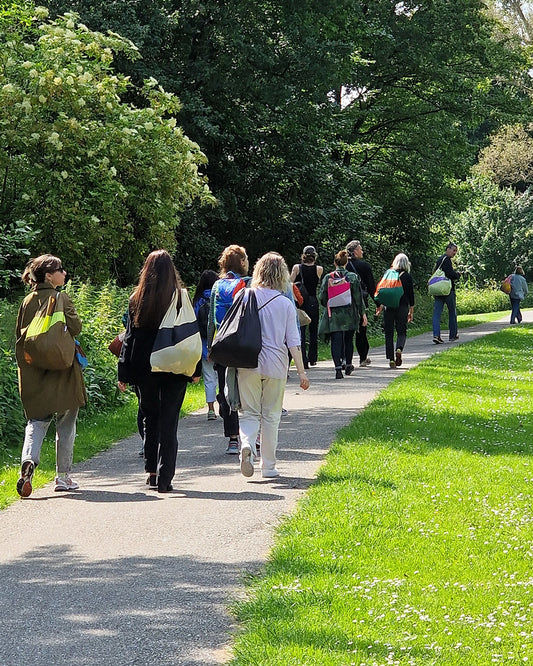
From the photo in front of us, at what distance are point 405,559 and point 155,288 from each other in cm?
311

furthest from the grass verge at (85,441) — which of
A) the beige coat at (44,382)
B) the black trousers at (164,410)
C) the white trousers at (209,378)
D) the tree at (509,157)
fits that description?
the tree at (509,157)

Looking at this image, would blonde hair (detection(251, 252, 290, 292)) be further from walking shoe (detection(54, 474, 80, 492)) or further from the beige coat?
walking shoe (detection(54, 474, 80, 492))

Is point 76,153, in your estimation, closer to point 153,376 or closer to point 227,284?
point 227,284

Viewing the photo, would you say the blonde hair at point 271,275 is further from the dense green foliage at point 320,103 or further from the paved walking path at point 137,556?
the dense green foliage at point 320,103

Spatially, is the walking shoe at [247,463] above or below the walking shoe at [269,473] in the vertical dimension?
above

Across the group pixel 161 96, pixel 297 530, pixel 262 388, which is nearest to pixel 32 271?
pixel 262 388

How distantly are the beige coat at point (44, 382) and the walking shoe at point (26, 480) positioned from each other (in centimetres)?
38

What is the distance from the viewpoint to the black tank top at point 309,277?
51.3 ft

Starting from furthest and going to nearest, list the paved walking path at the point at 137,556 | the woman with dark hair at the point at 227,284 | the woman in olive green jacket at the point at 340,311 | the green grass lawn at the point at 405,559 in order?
the woman in olive green jacket at the point at 340,311
the woman with dark hair at the point at 227,284
the paved walking path at the point at 137,556
the green grass lawn at the point at 405,559

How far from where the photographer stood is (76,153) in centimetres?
1747

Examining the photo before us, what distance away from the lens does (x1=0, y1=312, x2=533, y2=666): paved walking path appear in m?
4.48

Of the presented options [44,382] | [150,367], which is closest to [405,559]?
[150,367]

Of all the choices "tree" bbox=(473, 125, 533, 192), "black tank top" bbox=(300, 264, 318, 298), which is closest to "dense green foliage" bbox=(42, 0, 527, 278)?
"black tank top" bbox=(300, 264, 318, 298)

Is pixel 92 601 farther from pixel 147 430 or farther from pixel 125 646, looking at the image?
pixel 147 430
